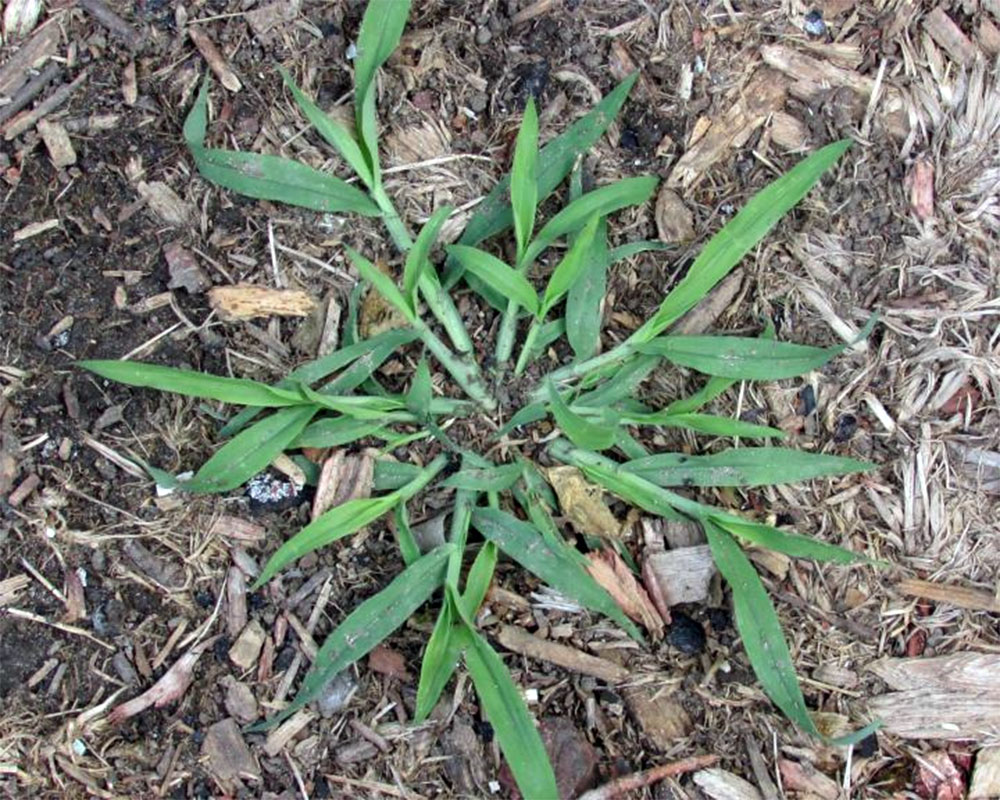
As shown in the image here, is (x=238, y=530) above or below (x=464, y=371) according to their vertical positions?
below

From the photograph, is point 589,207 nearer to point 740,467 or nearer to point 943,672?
point 740,467

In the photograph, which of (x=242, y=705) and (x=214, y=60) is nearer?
(x=242, y=705)

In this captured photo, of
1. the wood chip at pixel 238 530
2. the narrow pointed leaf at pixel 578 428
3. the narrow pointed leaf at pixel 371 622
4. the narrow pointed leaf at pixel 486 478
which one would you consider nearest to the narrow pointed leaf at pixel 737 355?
the narrow pointed leaf at pixel 578 428

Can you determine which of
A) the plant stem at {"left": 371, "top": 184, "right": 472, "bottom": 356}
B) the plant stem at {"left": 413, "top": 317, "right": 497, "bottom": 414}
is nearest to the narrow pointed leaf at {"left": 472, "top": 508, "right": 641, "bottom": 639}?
the plant stem at {"left": 413, "top": 317, "right": 497, "bottom": 414}

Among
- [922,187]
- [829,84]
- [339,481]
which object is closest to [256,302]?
[339,481]

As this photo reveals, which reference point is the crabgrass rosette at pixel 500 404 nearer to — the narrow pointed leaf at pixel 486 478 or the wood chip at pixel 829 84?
the narrow pointed leaf at pixel 486 478

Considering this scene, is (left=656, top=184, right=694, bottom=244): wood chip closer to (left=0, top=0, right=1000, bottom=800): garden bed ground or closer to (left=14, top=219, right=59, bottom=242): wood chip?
(left=0, top=0, right=1000, bottom=800): garden bed ground

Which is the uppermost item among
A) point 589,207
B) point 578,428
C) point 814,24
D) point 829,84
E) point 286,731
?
point 814,24
